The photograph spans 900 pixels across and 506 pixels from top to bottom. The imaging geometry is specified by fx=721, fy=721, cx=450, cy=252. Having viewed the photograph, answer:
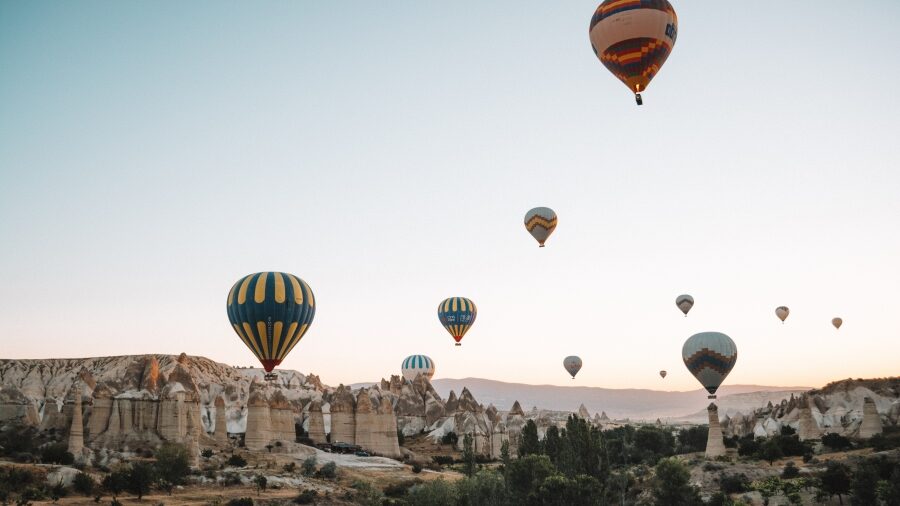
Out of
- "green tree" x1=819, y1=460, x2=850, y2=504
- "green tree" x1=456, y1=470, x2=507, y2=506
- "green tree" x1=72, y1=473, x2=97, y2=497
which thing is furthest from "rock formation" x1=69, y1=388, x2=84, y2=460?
"green tree" x1=819, y1=460, x2=850, y2=504

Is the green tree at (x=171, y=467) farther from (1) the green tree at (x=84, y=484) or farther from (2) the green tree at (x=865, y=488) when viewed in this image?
(2) the green tree at (x=865, y=488)

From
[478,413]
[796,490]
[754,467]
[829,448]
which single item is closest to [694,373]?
[754,467]

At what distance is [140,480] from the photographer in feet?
114

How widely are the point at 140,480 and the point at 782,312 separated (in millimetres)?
82204

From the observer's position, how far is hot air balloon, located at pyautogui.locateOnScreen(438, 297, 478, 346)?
78.2 m

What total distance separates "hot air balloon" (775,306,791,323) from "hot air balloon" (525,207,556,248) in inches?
1847

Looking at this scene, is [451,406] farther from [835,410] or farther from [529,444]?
[835,410]

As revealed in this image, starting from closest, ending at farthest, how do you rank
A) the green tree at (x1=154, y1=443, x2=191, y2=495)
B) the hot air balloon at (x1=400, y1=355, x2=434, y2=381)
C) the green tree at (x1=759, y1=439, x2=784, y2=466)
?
the green tree at (x1=154, y1=443, x2=191, y2=495)
the green tree at (x1=759, y1=439, x2=784, y2=466)
the hot air balloon at (x1=400, y1=355, x2=434, y2=381)

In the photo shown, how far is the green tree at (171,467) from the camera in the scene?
38.1 m

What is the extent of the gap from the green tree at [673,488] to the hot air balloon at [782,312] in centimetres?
6516

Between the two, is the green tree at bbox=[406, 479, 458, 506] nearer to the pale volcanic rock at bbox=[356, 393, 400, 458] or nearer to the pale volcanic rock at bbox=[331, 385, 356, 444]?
the pale volcanic rock at bbox=[356, 393, 400, 458]

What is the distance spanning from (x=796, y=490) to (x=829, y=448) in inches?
812

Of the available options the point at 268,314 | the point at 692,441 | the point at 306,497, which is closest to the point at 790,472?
the point at 306,497

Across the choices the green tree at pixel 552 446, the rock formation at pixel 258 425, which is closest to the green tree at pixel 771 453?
the green tree at pixel 552 446
